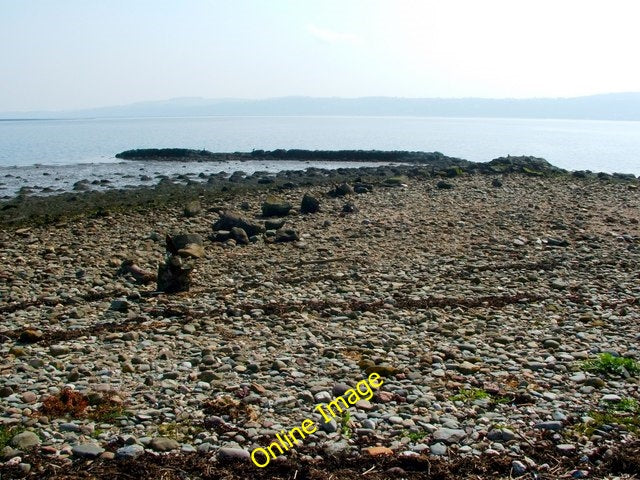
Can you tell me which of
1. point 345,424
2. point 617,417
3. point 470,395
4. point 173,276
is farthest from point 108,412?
point 173,276

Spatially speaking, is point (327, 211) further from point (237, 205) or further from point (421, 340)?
point (421, 340)

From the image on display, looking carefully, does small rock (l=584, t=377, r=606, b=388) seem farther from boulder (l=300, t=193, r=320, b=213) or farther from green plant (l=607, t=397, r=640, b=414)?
boulder (l=300, t=193, r=320, b=213)

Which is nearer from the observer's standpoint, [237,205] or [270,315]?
[270,315]

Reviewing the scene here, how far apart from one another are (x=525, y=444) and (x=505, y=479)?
73 cm

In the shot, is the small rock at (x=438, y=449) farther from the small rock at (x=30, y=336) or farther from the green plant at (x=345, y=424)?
the small rock at (x=30, y=336)

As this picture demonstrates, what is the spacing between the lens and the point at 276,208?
80.1ft

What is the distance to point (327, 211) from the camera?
81.9 ft

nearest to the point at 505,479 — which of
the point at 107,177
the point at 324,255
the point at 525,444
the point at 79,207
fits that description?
the point at 525,444

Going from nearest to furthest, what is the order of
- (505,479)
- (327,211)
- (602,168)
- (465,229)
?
1. (505,479)
2. (465,229)
3. (327,211)
4. (602,168)

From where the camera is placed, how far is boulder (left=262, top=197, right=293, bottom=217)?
24369mm

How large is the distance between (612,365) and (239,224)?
44.5 feet

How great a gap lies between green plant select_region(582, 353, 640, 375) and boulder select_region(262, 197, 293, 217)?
1609cm

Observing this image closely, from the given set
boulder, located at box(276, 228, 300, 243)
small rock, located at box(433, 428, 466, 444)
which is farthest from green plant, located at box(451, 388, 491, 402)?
boulder, located at box(276, 228, 300, 243)

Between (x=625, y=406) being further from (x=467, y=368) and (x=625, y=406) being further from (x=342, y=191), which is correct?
(x=342, y=191)
